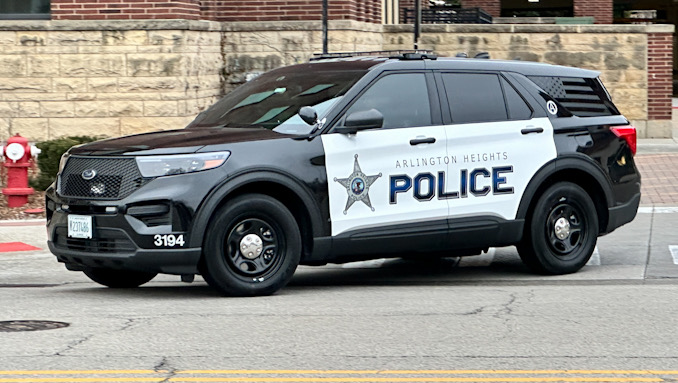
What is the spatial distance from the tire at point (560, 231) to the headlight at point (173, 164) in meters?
2.86

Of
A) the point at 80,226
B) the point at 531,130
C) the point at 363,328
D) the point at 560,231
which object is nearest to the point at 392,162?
the point at 531,130

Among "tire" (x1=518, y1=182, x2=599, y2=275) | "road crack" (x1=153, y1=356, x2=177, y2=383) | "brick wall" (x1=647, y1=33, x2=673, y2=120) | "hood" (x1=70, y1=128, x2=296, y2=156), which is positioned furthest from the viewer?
"brick wall" (x1=647, y1=33, x2=673, y2=120)

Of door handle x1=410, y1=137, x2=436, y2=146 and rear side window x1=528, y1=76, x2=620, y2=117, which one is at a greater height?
rear side window x1=528, y1=76, x2=620, y2=117

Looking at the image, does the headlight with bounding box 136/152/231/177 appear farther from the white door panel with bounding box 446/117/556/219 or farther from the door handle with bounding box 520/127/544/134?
the door handle with bounding box 520/127/544/134

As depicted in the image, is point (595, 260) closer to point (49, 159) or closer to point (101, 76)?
point (49, 159)

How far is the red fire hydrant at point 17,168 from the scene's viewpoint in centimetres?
1334

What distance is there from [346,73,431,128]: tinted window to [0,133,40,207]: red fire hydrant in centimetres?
577

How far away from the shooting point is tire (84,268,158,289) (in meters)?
9.30

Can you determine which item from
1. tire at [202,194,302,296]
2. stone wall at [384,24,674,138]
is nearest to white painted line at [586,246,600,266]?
tire at [202,194,302,296]

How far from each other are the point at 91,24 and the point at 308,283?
9344 millimetres

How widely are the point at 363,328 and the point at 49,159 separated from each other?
7957mm

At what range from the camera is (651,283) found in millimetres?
9359

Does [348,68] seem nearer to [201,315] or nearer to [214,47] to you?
[201,315]

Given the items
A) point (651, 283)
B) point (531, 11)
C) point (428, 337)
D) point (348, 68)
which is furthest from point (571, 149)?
point (531, 11)
